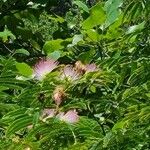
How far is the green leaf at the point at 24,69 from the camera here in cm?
177

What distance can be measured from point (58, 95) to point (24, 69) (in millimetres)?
398

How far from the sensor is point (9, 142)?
158 centimetres

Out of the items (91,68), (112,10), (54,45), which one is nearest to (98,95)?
(91,68)

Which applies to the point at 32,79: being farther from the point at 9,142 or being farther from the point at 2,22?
the point at 2,22

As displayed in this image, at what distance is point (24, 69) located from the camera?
1.79 meters

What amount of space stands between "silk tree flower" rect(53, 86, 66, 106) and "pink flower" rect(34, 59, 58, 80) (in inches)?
4.8

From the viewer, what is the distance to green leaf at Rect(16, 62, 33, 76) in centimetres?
177

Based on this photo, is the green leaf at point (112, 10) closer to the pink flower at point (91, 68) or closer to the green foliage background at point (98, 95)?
the green foliage background at point (98, 95)

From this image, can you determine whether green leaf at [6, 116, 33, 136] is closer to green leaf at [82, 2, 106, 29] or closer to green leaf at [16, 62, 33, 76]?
green leaf at [16, 62, 33, 76]

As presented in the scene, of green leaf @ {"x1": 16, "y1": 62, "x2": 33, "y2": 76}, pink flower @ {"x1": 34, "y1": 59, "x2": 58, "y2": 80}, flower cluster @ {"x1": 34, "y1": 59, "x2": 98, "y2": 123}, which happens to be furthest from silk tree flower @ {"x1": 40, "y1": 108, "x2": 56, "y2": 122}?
green leaf @ {"x1": 16, "y1": 62, "x2": 33, "y2": 76}

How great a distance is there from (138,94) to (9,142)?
399mm

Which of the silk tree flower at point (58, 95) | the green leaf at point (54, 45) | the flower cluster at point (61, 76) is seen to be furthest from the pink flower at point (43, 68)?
the green leaf at point (54, 45)

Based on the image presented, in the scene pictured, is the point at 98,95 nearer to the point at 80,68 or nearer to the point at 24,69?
the point at 80,68

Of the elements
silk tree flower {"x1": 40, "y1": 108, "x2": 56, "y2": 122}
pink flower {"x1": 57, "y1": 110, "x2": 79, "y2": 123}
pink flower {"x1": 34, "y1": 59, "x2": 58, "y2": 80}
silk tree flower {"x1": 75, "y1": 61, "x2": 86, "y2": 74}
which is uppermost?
pink flower {"x1": 34, "y1": 59, "x2": 58, "y2": 80}
